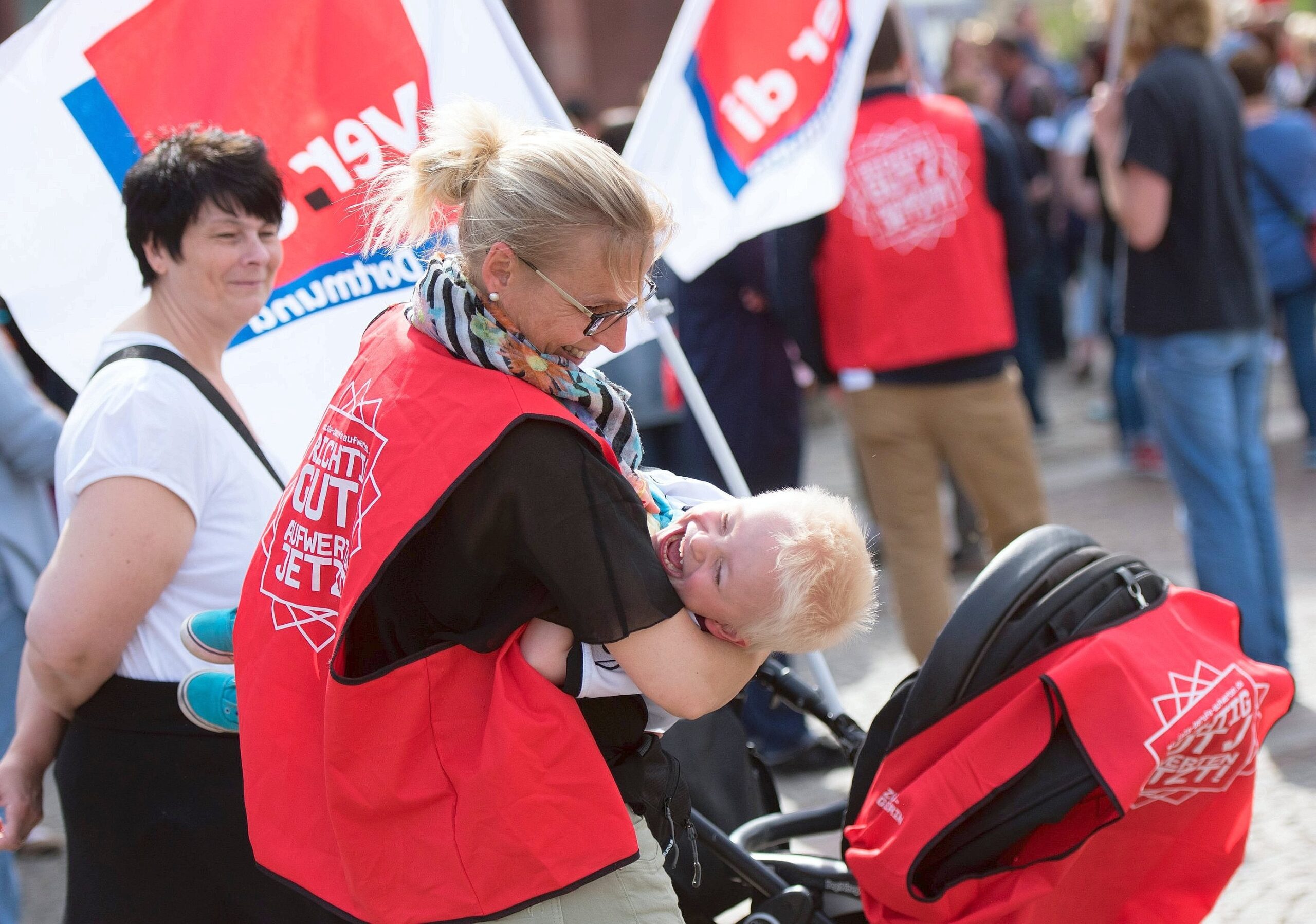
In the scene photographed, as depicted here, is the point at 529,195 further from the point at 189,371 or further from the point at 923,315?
the point at 923,315

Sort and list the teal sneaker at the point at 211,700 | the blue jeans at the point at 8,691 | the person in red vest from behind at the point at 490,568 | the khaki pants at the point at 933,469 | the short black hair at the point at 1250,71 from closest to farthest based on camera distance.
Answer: the person in red vest from behind at the point at 490,568 < the teal sneaker at the point at 211,700 < the blue jeans at the point at 8,691 < the khaki pants at the point at 933,469 < the short black hair at the point at 1250,71

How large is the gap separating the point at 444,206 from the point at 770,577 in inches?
24.9

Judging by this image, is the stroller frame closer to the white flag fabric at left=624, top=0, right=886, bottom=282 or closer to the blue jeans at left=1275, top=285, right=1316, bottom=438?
the white flag fabric at left=624, top=0, right=886, bottom=282

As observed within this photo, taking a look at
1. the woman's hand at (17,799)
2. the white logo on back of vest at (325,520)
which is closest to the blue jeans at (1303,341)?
the white logo on back of vest at (325,520)

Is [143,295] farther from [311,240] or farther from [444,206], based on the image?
[444,206]

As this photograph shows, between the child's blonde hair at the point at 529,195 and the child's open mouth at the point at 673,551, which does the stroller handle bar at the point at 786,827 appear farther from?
the child's blonde hair at the point at 529,195

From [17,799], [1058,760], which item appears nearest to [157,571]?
[17,799]

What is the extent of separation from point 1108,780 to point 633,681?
82 centimetres

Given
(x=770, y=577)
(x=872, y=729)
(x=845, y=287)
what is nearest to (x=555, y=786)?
(x=770, y=577)

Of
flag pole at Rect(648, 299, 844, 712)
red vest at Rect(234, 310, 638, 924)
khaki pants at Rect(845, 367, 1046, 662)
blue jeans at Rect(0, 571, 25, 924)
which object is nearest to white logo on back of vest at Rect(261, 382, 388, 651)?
red vest at Rect(234, 310, 638, 924)

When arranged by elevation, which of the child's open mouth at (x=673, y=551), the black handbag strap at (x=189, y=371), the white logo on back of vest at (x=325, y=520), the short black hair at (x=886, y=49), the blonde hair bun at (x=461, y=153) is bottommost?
the child's open mouth at (x=673, y=551)

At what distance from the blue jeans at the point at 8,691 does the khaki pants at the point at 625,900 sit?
5.76 ft

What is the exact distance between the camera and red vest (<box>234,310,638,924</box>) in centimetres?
153

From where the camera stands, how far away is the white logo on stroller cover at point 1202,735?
200 centimetres
